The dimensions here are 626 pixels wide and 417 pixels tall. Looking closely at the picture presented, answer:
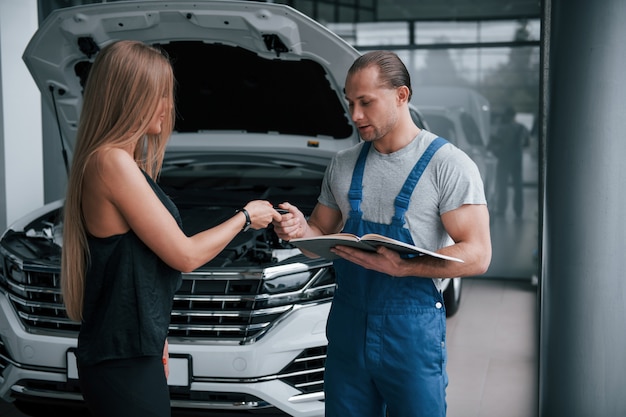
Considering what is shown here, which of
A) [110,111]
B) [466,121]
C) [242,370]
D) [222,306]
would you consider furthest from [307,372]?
[466,121]

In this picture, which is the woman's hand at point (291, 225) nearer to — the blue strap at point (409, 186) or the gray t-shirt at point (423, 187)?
the gray t-shirt at point (423, 187)

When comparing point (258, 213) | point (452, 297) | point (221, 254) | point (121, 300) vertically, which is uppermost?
point (258, 213)

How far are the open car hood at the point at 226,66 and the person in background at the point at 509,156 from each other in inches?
138

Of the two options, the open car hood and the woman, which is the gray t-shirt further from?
the open car hood

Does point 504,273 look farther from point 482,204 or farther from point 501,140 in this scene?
point 482,204

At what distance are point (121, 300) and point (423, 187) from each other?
0.83m

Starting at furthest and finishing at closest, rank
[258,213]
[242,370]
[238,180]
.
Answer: [238,180] < [242,370] < [258,213]

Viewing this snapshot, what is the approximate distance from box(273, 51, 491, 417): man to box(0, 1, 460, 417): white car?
0.74 meters

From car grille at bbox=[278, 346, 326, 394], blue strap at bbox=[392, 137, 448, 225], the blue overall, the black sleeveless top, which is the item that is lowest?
car grille at bbox=[278, 346, 326, 394]

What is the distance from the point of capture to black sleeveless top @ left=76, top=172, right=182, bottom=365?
65.1 inches

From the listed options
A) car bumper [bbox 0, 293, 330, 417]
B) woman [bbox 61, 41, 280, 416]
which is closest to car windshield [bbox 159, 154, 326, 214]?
car bumper [bbox 0, 293, 330, 417]

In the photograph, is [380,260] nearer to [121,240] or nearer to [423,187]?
[423,187]

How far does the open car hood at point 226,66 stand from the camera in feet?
9.60

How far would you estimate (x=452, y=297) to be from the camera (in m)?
5.30
